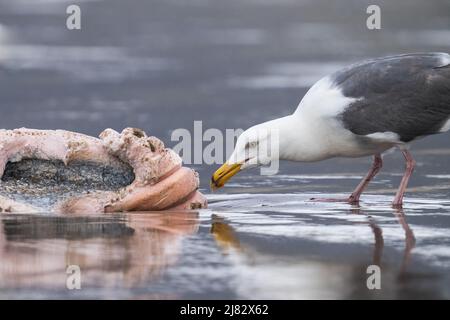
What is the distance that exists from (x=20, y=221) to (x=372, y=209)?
100 inches

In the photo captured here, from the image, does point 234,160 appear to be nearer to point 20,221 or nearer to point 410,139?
point 410,139

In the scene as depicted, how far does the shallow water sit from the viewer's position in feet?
Result: 16.8

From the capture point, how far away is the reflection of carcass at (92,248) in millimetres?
5066

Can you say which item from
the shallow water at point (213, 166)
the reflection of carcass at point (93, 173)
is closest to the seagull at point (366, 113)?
the shallow water at point (213, 166)

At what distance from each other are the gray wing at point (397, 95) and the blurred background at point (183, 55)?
74.4 inches

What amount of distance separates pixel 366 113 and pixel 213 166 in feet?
7.75

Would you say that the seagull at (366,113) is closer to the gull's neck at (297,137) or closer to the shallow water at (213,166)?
the gull's neck at (297,137)

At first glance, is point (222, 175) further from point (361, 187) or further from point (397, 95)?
point (397, 95)

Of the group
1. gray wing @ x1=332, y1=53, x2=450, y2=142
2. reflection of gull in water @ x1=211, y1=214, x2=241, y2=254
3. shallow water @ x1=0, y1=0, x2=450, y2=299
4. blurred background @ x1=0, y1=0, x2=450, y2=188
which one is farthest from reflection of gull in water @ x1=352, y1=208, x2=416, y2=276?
blurred background @ x1=0, y1=0, x2=450, y2=188

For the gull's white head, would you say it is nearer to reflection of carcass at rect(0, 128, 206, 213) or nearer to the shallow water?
the shallow water

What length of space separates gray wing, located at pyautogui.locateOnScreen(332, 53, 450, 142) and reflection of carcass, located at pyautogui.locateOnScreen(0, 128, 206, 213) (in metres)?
1.60

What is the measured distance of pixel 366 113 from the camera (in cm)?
863

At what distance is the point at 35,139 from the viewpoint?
787 cm

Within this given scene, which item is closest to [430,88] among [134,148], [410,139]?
[410,139]
